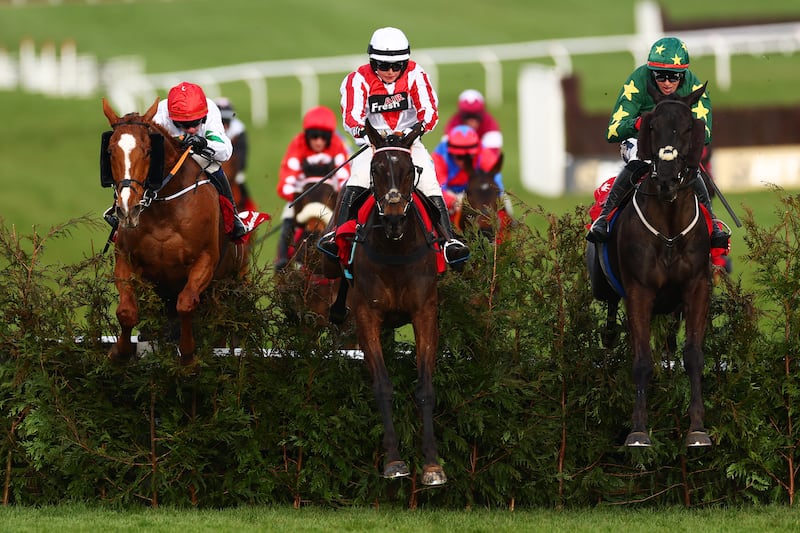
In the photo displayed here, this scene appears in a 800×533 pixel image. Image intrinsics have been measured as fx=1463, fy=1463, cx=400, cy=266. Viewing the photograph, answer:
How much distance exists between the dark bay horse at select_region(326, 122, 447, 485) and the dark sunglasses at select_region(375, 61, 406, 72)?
0.60 metres

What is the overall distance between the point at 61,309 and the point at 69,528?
1.43 meters

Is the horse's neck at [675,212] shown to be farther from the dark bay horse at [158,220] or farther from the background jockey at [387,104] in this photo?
the dark bay horse at [158,220]

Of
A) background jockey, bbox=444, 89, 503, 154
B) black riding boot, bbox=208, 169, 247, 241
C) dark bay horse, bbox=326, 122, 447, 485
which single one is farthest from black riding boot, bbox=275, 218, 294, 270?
dark bay horse, bbox=326, 122, 447, 485

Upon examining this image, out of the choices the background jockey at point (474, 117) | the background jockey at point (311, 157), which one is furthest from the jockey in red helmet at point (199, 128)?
the background jockey at point (474, 117)

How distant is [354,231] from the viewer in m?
8.45

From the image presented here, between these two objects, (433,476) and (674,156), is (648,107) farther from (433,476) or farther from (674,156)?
(433,476)

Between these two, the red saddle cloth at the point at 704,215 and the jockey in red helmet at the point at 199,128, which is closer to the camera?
the red saddle cloth at the point at 704,215

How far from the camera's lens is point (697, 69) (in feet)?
91.3

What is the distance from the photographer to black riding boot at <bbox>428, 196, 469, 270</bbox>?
27.0 ft

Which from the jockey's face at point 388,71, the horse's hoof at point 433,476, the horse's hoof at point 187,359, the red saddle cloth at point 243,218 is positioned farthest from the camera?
the red saddle cloth at point 243,218

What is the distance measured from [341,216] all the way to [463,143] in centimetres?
442

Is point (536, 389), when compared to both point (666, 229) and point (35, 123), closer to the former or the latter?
point (666, 229)

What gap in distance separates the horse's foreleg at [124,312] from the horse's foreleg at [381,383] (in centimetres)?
129

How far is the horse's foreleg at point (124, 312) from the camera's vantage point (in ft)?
27.3
